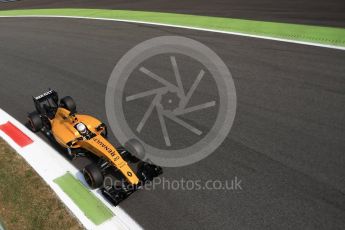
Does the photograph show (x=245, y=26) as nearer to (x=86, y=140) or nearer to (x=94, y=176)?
(x=86, y=140)

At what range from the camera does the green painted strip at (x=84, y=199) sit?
5.81 m

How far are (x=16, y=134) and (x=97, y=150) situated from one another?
3.19 metres

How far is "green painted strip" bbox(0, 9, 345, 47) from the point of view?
484 inches

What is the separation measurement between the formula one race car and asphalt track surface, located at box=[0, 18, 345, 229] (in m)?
0.30

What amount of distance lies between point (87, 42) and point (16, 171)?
9.15 meters

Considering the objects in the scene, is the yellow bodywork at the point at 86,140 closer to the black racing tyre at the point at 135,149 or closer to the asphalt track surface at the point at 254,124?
the black racing tyre at the point at 135,149

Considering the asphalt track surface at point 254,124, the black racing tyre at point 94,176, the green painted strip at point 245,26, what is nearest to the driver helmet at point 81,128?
the black racing tyre at point 94,176

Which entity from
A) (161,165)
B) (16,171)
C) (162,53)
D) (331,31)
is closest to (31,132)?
(16,171)

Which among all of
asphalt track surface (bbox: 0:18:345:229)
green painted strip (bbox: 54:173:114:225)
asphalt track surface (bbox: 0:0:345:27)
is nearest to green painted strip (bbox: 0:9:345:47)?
asphalt track surface (bbox: 0:0:345:27)

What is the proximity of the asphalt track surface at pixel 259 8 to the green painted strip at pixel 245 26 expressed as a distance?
711mm

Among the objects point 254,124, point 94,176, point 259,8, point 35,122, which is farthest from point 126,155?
point 259,8

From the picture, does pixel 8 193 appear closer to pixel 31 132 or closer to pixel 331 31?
pixel 31 132

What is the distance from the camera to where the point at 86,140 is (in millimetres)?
6934

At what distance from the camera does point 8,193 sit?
659cm
